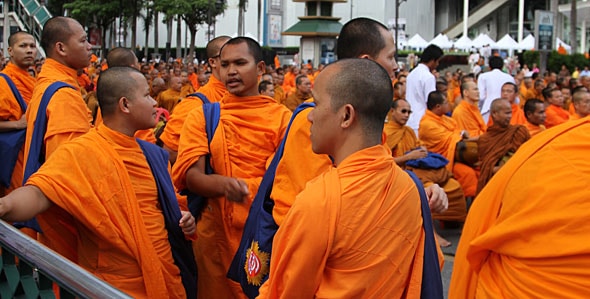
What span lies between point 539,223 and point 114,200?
196 centimetres

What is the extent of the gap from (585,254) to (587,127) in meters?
0.43

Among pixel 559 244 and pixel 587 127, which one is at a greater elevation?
pixel 587 127

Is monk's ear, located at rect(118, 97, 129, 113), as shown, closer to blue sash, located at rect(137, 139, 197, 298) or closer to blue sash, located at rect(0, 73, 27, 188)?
blue sash, located at rect(137, 139, 197, 298)

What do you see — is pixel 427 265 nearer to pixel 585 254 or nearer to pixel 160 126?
pixel 585 254

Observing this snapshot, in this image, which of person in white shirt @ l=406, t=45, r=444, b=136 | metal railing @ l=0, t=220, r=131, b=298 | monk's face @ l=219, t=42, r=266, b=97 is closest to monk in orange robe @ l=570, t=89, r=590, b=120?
person in white shirt @ l=406, t=45, r=444, b=136

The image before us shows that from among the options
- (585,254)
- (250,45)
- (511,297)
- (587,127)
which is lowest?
(511,297)

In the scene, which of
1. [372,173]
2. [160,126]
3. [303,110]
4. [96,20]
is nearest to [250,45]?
[303,110]

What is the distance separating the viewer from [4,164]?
5445mm

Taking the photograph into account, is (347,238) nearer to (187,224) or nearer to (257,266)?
(257,266)

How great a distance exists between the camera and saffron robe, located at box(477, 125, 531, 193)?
305 inches

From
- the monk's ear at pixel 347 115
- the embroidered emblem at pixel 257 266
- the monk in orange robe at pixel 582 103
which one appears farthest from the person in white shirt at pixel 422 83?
the monk's ear at pixel 347 115

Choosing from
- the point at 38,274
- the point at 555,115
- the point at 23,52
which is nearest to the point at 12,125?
the point at 23,52

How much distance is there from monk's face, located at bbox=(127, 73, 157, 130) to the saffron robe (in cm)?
473

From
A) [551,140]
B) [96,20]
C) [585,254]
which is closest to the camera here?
[585,254]
